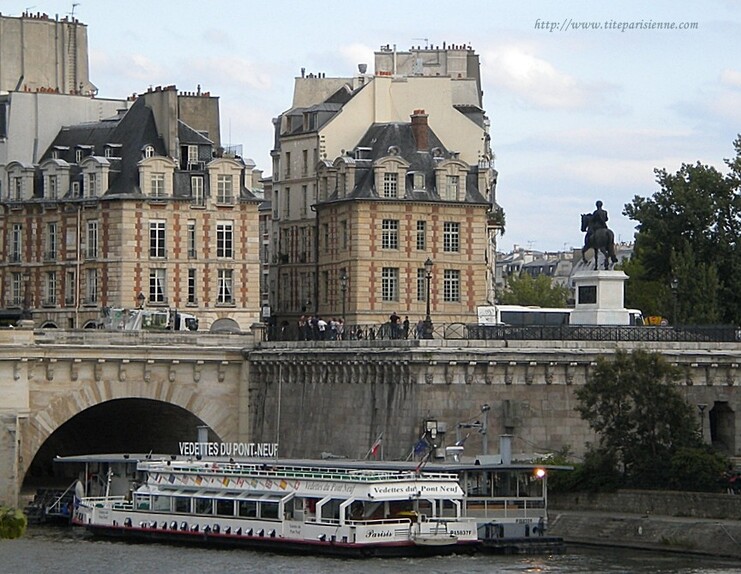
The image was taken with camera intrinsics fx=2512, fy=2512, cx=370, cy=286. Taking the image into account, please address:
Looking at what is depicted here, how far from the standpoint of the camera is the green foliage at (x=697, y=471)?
72.4 m

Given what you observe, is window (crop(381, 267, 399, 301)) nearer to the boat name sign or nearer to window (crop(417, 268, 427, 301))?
window (crop(417, 268, 427, 301))

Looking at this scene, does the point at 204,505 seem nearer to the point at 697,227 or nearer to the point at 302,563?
the point at 302,563

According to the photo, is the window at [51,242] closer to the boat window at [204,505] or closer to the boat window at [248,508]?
the boat window at [204,505]

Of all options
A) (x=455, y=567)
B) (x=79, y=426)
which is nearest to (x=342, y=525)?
(x=455, y=567)

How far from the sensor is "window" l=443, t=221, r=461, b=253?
10150 centimetres

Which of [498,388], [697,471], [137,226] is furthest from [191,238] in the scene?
[697,471]

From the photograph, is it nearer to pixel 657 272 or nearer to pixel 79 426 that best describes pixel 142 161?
pixel 79 426

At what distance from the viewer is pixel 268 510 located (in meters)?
73.2

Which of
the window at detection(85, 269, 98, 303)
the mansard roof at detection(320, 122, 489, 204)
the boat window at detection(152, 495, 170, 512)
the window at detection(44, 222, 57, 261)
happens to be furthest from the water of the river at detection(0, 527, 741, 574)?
the mansard roof at detection(320, 122, 489, 204)

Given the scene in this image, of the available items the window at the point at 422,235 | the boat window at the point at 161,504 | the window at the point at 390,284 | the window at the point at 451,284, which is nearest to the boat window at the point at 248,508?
the boat window at the point at 161,504

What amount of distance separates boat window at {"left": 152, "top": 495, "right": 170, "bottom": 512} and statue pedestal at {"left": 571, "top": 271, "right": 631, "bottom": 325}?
51.6 feet

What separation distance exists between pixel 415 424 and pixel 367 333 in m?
10.4

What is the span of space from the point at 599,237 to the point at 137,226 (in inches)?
895

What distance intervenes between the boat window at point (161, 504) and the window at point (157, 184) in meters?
24.3
